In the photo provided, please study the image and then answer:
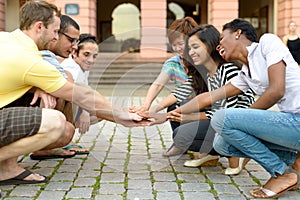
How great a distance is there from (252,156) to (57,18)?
6.13 ft

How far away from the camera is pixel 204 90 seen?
422 cm

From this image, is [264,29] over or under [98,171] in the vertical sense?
over

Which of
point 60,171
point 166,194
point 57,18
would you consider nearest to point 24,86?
point 57,18

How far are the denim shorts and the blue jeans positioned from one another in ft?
4.39

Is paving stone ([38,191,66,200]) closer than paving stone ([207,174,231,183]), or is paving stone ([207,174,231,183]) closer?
paving stone ([38,191,66,200])

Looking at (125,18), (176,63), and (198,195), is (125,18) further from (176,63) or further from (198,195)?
(198,195)

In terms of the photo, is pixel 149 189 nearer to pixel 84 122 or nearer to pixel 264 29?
pixel 84 122

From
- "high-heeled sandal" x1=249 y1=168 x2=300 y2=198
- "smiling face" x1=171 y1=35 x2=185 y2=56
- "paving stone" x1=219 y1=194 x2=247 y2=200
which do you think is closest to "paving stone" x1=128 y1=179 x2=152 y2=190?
"paving stone" x1=219 y1=194 x2=247 y2=200

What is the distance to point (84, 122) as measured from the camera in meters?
4.31

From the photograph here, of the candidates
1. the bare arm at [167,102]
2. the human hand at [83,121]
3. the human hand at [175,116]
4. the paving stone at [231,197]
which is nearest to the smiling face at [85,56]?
the human hand at [83,121]

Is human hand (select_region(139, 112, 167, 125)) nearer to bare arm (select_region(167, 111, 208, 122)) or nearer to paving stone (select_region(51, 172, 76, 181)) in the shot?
bare arm (select_region(167, 111, 208, 122))

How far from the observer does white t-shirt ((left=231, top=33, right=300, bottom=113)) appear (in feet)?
10.1

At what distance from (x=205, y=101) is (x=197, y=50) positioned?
458 mm

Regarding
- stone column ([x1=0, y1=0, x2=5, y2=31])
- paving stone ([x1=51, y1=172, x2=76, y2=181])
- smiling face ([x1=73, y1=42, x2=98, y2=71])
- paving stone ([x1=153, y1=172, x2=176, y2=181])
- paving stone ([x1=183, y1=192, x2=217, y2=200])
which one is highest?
stone column ([x1=0, y1=0, x2=5, y2=31])
